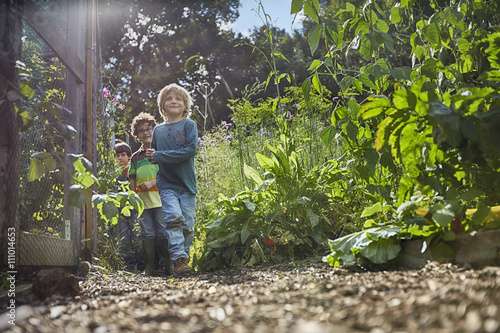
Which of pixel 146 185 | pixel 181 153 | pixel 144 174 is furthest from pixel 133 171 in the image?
pixel 181 153

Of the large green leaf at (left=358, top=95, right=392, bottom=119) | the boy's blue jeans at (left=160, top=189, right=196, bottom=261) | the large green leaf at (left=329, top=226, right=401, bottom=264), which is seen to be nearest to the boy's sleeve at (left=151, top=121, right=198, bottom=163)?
the boy's blue jeans at (left=160, top=189, right=196, bottom=261)

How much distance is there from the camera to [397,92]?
5.23 feet

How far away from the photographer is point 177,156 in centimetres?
413

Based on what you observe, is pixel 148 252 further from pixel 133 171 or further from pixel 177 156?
pixel 133 171

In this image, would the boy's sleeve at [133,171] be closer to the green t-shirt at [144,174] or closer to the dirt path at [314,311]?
the green t-shirt at [144,174]

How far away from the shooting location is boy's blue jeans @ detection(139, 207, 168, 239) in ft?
13.5

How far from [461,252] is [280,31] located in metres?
18.2

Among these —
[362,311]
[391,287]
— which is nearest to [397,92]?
[391,287]

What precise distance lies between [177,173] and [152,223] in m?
0.56

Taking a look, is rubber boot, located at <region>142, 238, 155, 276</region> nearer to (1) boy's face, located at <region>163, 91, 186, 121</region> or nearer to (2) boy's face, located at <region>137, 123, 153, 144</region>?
(1) boy's face, located at <region>163, 91, 186, 121</region>

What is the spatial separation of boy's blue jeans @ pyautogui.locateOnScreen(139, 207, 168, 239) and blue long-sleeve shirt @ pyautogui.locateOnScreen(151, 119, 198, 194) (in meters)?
0.29

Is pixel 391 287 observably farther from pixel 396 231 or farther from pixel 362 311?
pixel 396 231

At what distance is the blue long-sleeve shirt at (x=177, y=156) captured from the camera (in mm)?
4137

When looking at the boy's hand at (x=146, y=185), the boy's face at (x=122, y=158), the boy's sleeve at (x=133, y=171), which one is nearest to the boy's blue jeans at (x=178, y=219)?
the boy's hand at (x=146, y=185)
